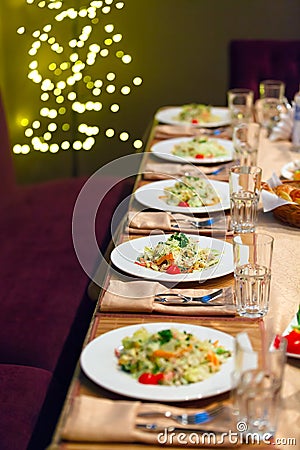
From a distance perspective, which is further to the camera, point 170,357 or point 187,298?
point 187,298

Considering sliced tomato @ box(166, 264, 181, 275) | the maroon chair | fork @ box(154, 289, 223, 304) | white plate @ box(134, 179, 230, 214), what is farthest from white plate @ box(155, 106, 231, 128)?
fork @ box(154, 289, 223, 304)

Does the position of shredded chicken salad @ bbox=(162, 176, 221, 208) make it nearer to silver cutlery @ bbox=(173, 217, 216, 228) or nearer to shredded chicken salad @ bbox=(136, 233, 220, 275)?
silver cutlery @ bbox=(173, 217, 216, 228)

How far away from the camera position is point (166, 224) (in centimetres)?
208

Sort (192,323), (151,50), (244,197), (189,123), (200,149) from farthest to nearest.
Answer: (151,50)
(189,123)
(200,149)
(244,197)
(192,323)

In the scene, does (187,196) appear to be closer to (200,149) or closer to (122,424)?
(200,149)

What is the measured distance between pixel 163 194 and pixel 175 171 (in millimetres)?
211

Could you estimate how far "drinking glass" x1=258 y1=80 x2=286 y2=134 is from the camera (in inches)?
119

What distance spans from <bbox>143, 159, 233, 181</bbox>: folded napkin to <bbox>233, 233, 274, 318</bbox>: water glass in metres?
0.79

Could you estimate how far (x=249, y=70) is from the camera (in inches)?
151

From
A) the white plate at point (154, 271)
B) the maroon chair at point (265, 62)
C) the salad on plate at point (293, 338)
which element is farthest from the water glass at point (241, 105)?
the salad on plate at point (293, 338)

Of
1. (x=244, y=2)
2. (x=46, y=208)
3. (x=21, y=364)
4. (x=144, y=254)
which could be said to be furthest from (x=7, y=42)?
(x=144, y=254)

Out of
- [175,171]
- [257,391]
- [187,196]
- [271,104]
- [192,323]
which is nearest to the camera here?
A: [257,391]

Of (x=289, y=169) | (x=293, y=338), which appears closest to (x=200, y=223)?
(x=289, y=169)

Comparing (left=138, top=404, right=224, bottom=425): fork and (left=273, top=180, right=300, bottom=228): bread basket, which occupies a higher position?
(left=138, top=404, right=224, bottom=425): fork
